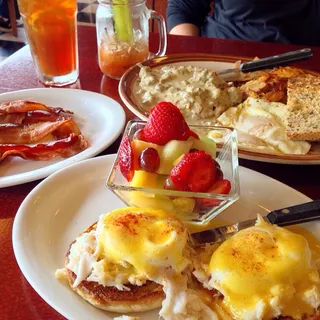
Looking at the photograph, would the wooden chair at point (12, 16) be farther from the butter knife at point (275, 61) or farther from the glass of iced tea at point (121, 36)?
the butter knife at point (275, 61)

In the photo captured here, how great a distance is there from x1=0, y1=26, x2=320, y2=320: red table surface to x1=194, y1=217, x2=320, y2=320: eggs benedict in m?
0.29

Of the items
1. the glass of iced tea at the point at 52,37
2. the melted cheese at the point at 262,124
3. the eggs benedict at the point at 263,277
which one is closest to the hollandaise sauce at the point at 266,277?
the eggs benedict at the point at 263,277

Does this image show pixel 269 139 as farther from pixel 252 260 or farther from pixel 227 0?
pixel 227 0

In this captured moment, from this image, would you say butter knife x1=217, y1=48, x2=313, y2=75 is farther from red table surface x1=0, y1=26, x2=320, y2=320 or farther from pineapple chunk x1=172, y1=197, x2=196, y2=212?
pineapple chunk x1=172, y1=197, x2=196, y2=212

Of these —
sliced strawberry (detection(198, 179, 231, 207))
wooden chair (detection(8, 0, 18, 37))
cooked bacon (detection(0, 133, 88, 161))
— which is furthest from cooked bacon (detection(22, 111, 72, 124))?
wooden chair (detection(8, 0, 18, 37))

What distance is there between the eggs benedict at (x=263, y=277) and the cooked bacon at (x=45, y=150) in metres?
Answer: 0.55

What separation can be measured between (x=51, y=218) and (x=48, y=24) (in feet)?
2.52

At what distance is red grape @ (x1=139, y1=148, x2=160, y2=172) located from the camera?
89 cm

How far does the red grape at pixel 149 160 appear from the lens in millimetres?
893

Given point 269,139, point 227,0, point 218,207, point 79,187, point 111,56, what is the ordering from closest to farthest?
point 218,207
point 79,187
point 269,139
point 111,56
point 227,0

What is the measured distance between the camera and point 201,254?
2.56 feet

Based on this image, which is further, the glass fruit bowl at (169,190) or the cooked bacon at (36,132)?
the cooked bacon at (36,132)

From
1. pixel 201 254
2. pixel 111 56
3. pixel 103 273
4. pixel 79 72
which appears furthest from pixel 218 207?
pixel 79 72

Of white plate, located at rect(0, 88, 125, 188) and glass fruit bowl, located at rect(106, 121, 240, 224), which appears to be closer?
glass fruit bowl, located at rect(106, 121, 240, 224)
